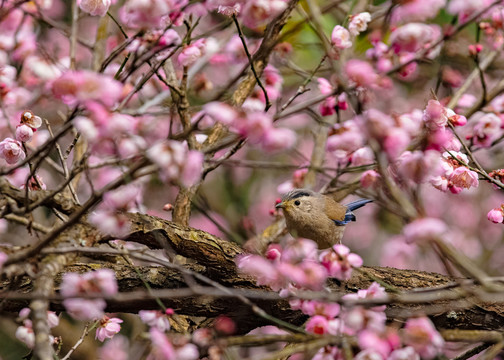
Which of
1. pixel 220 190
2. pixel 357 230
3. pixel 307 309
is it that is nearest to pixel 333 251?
pixel 307 309

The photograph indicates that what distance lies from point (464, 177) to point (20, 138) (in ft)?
6.16

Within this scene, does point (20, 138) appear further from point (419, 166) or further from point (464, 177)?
point (464, 177)

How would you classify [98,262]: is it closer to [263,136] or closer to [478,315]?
[263,136]

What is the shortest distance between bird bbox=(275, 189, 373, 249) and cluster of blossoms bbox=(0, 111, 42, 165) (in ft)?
5.03

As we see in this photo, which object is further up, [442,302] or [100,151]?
[100,151]

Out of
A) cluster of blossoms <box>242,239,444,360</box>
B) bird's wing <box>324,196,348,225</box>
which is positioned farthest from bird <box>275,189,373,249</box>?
cluster of blossoms <box>242,239,444,360</box>

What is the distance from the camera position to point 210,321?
3.21 metres

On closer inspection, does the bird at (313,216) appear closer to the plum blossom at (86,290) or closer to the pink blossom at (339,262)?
→ the pink blossom at (339,262)

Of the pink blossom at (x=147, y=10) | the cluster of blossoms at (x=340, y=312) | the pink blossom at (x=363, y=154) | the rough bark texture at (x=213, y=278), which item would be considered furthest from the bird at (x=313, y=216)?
the pink blossom at (x=147, y=10)

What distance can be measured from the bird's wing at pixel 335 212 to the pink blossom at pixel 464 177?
121 cm

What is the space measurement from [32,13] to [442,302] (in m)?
3.05

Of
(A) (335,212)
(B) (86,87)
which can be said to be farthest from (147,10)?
(A) (335,212)

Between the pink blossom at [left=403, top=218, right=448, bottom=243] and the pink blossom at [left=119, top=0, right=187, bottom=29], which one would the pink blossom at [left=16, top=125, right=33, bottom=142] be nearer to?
the pink blossom at [left=119, top=0, right=187, bottom=29]

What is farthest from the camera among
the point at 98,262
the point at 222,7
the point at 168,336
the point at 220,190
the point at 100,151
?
the point at 220,190
